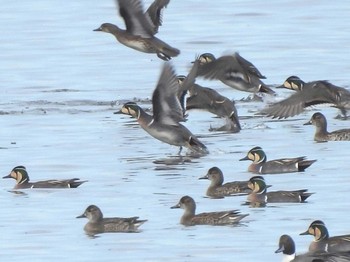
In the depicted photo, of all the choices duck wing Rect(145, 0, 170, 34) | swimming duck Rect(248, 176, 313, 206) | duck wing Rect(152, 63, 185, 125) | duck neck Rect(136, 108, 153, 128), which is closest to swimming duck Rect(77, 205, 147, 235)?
swimming duck Rect(248, 176, 313, 206)

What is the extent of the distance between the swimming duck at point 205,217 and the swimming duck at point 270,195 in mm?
769

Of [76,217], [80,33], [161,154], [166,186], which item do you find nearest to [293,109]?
[161,154]

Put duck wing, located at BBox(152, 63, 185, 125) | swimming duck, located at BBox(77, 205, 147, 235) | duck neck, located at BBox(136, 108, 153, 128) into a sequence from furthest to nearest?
duck neck, located at BBox(136, 108, 153, 128)
duck wing, located at BBox(152, 63, 185, 125)
swimming duck, located at BBox(77, 205, 147, 235)

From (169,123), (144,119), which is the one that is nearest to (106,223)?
(169,123)

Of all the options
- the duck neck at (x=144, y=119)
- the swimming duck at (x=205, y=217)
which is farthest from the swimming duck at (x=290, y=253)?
the duck neck at (x=144, y=119)

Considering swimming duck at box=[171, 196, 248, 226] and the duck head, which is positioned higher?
the duck head

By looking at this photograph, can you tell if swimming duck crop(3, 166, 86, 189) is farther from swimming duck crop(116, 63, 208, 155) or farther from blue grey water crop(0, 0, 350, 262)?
swimming duck crop(116, 63, 208, 155)

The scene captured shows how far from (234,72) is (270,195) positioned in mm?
5619

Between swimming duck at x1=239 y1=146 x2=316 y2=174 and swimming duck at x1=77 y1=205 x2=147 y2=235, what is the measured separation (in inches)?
119

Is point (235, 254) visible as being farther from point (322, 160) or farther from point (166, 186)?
point (322, 160)

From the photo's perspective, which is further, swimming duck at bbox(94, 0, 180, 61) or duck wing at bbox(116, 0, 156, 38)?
swimming duck at bbox(94, 0, 180, 61)

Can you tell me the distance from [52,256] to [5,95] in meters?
11.2

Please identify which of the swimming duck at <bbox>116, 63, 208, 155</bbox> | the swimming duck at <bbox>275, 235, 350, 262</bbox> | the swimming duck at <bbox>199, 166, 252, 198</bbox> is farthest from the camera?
the swimming duck at <bbox>116, 63, 208, 155</bbox>

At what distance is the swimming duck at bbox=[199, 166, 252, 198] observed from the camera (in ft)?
53.4
